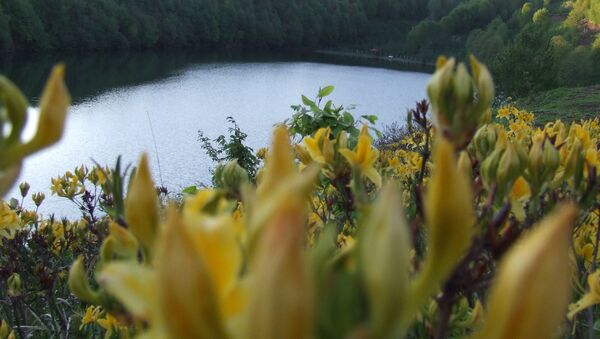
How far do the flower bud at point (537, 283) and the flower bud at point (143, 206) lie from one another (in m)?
0.35

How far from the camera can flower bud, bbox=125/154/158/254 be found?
56 centimetres

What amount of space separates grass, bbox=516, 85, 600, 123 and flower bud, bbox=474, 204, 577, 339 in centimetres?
1331

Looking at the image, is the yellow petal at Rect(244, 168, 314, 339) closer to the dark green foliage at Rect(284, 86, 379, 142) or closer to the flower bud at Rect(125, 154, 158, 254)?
the flower bud at Rect(125, 154, 158, 254)

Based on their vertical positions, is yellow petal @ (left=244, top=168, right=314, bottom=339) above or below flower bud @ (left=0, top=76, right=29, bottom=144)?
below

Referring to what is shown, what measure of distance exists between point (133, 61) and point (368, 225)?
3986 cm

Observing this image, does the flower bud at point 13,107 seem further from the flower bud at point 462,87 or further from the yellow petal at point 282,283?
the flower bud at point 462,87

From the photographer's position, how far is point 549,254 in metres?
0.32

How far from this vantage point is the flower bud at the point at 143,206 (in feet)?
1.85

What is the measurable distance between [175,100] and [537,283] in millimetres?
23674

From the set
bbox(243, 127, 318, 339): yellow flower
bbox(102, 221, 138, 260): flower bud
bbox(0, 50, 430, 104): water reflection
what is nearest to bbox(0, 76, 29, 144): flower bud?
bbox(102, 221, 138, 260): flower bud

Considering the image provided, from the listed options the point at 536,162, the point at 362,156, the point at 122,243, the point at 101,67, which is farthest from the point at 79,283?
the point at 101,67

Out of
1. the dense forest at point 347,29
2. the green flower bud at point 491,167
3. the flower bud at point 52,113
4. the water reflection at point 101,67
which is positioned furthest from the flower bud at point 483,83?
the dense forest at point 347,29

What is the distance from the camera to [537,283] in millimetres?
331

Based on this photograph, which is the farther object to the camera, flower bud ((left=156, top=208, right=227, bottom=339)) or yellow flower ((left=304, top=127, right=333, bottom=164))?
yellow flower ((left=304, top=127, right=333, bottom=164))
